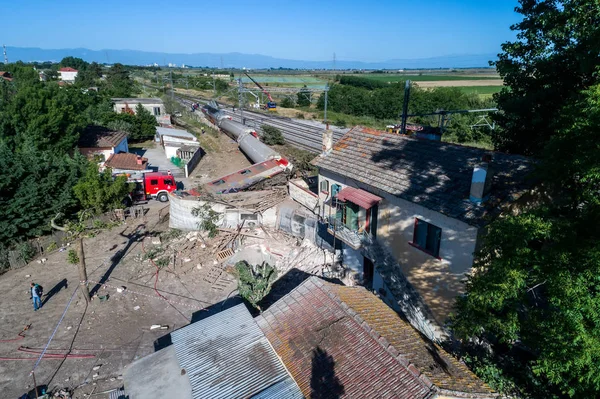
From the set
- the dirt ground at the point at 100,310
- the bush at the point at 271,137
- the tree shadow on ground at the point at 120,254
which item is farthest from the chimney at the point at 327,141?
the bush at the point at 271,137

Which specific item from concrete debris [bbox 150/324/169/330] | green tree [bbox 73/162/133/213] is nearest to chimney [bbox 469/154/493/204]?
concrete debris [bbox 150/324/169/330]

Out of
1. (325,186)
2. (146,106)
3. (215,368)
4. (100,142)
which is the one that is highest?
(146,106)

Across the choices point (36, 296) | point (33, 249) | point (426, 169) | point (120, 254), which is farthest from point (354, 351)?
point (33, 249)

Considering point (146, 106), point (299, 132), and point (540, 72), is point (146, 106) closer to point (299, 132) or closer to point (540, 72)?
point (299, 132)

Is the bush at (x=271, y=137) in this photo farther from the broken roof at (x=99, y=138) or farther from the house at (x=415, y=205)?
the house at (x=415, y=205)

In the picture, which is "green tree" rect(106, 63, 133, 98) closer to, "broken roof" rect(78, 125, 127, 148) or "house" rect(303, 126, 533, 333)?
"broken roof" rect(78, 125, 127, 148)

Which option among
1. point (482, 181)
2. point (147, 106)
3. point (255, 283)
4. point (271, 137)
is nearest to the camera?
point (482, 181)
